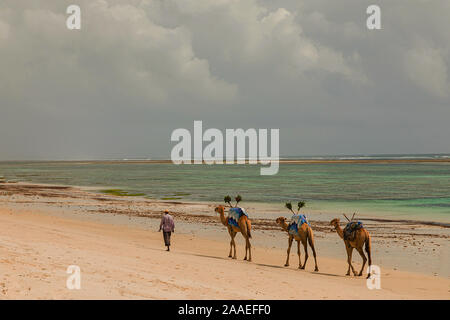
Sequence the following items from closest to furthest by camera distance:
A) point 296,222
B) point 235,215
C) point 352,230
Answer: point 352,230 < point 296,222 < point 235,215

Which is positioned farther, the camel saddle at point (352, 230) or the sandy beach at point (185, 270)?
the camel saddle at point (352, 230)

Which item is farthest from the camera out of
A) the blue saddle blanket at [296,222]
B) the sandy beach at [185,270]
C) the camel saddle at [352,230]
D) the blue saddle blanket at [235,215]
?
the blue saddle blanket at [235,215]

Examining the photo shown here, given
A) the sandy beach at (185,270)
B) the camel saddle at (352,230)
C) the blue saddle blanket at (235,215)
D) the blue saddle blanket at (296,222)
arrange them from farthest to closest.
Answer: the blue saddle blanket at (235,215) → the blue saddle blanket at (296,222) → the camel saddle at (352,230) → the sandy beach at (185,270)

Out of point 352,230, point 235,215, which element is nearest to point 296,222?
point 352,230

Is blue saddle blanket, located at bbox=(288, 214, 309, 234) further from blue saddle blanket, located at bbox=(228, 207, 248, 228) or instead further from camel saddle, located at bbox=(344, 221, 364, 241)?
blue saddle blanket, located at bbox=(228, 207, 248, 228)

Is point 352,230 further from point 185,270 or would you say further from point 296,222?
point 185,270

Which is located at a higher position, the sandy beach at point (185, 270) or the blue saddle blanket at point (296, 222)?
the blue saddle blanket at point (296, 222)

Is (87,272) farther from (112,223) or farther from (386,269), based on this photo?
(112,223)

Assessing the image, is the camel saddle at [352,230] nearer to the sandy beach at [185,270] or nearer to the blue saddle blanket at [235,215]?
the sandy beach at [185,270]

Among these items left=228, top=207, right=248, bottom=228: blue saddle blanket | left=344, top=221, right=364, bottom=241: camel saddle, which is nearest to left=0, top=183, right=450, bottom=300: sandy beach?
left=344, top=221, right=364, bottom=241: camel saddle

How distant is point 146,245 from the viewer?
1822 cm

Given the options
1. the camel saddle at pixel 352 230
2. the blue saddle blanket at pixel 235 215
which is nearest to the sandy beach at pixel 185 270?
the camel saddle at pixel 352 230
